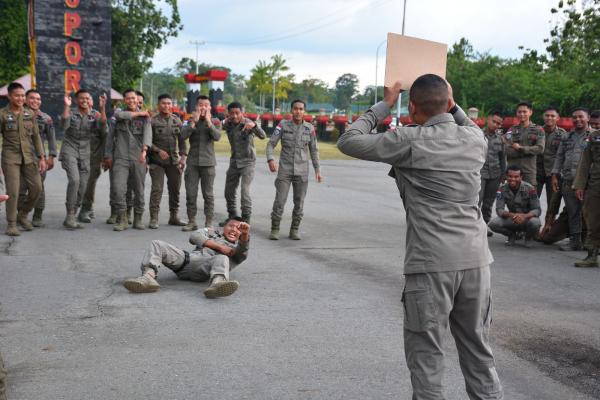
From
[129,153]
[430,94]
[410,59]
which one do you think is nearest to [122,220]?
[129,153]

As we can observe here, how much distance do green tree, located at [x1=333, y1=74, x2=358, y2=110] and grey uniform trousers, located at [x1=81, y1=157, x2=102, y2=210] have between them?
506 feet

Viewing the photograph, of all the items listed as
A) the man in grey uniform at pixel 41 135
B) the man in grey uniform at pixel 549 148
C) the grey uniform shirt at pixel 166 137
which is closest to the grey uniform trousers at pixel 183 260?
the grey uniform shirt at pixel 166 137

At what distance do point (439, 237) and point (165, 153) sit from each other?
27.3 feet

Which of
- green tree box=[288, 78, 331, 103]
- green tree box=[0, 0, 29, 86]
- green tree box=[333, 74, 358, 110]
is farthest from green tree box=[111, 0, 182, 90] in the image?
green tree box=[333, 74, 358, 110]

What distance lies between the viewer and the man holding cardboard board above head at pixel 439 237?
3.60 meters

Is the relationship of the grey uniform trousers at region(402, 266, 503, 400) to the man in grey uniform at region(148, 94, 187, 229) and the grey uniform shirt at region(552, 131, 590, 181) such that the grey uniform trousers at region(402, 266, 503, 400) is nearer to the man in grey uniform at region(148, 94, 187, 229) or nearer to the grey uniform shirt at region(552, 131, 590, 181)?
the grey uniform shirt at region(552, 131, 590, 181)

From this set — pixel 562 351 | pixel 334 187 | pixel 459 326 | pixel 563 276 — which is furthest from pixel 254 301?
pixel 334 187

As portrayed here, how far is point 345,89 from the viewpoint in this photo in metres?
169

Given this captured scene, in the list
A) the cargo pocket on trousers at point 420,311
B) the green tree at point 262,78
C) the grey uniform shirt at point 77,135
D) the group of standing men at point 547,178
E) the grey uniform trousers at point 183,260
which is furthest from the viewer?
the green tree at point 262,78

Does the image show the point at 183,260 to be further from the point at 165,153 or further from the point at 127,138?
the point at 127,138

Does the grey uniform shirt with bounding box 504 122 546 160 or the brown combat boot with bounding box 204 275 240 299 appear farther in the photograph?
the grey uniform shirt with bounding box 504 122 546 160

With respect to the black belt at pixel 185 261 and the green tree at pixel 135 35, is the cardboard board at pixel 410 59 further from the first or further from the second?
the green tree at pixel 135 35

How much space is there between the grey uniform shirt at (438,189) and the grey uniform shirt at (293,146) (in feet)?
23.3

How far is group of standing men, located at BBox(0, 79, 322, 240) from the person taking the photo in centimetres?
1059
